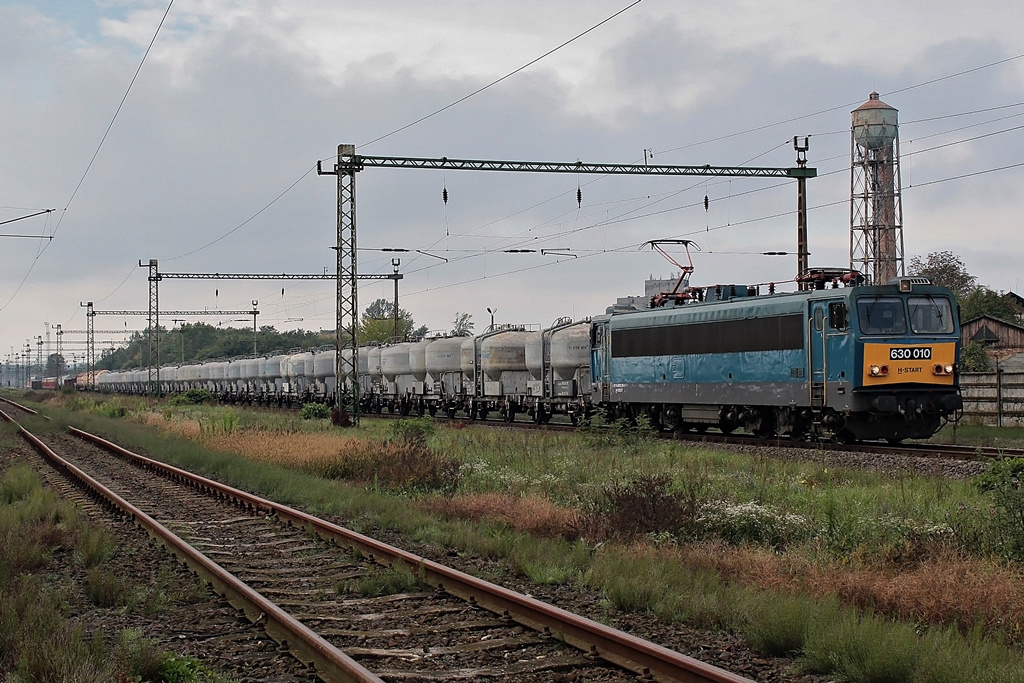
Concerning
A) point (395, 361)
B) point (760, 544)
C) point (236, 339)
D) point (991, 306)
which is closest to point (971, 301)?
point (991, 306)

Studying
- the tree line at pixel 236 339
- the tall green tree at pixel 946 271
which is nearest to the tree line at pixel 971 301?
the tall green tree at pixel 946 271

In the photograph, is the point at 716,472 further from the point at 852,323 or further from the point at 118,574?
the point at 118,574

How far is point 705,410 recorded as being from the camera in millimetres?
26594

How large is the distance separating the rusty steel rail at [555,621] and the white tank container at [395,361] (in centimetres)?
3475

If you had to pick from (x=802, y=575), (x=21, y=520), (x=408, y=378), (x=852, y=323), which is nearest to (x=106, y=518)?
(x=21, y=520)

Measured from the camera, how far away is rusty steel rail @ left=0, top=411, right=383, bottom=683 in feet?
22.8

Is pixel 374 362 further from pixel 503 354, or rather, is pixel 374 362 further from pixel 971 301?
pixel 971 301

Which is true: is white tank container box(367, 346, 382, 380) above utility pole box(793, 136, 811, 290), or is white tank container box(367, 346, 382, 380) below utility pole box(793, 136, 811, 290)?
below

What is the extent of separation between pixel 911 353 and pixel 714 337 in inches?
200

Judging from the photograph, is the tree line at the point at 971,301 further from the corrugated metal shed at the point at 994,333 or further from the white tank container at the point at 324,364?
the white tank container at the point at 324,364

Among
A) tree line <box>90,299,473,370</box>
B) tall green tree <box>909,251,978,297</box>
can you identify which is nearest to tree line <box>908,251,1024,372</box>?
tall green tree <box>909,251,978,297</box>

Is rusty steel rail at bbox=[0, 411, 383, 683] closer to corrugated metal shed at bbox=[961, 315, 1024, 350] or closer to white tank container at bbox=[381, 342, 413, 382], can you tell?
white tank container at bbox=[381, 342, 413, 382]

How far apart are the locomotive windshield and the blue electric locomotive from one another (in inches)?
0.8

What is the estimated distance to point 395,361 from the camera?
1928 inches
